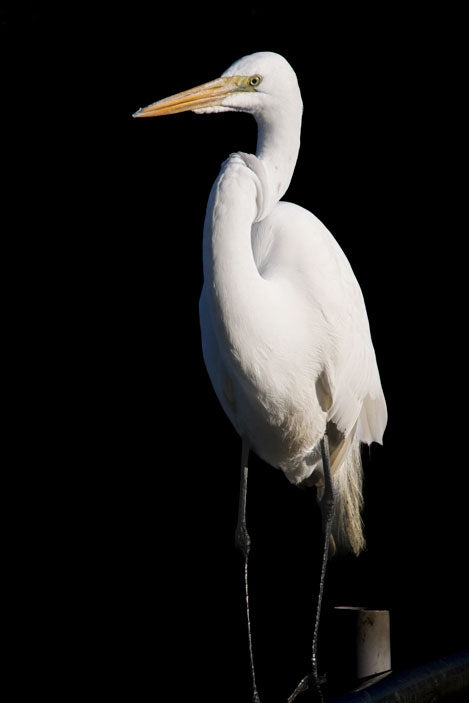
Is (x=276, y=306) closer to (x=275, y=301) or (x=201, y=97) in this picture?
(x=275, y=301)

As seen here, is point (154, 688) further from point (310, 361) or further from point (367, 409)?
point (310, 361)

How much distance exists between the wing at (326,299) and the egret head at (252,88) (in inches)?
10.7

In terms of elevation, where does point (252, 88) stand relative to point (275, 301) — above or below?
above

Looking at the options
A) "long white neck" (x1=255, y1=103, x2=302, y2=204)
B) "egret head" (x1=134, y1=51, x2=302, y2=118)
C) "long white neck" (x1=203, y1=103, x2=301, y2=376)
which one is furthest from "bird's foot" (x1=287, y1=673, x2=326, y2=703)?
"egret head" (x1=134, y1=51, x2=302, y2=118)

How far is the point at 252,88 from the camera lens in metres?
1.73

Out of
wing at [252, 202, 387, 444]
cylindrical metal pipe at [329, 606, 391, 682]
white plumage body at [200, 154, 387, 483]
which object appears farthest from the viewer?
wing at [252, 202, 387, 444]

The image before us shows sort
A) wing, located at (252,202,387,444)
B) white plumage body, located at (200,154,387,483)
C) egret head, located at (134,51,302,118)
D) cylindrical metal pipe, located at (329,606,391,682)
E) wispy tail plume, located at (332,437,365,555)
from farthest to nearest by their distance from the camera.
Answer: wispy tail plume, located at (332,437,365,555) < wing, located at (252,202,387,444) < egret head, located at (134,51,302,118) < white plumage body, located at (200,154,387,483) < cylindrical metal pipe, located at (329,606,391,682)

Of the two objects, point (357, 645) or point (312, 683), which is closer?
point (357, 645)

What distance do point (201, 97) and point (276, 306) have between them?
40 centimetres

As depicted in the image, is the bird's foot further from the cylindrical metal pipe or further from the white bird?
the cylindrical metal pipe

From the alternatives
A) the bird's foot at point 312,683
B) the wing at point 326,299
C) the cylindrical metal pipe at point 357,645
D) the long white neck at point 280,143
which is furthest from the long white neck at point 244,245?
the bird's foot at point 312,683

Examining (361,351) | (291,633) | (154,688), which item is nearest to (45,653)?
(154,688)

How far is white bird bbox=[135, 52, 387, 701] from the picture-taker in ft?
5.27

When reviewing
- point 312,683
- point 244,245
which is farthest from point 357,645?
point 244,245
